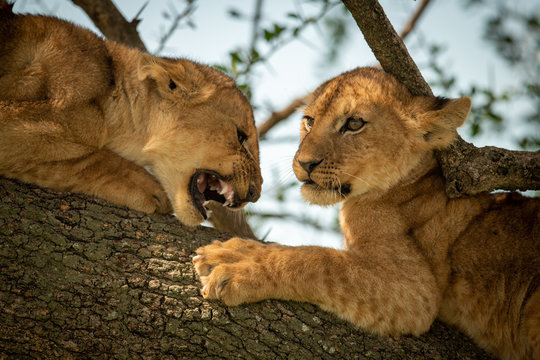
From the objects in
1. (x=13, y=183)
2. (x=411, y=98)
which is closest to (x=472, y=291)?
(x=411, y=98)

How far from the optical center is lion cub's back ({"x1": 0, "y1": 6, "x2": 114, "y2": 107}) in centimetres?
359

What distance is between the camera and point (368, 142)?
4031mm

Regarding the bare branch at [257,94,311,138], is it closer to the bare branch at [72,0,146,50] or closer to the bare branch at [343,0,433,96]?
the bare branch at [72,0,146,50]

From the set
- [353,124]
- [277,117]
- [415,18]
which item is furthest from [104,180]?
[415,18]

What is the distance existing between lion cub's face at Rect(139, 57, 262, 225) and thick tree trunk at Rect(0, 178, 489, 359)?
0.75 metres

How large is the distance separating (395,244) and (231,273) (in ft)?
4.36

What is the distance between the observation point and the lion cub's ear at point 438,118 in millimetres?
3857

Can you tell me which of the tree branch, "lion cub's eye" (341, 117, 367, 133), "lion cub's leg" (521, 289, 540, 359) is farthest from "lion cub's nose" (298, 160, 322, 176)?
"lion cub's leg" (521, 289, 540, 359)

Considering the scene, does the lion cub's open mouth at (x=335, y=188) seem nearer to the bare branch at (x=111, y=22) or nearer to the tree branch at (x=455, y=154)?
the tree branch at (x=455, y=154)

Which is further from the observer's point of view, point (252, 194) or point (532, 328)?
point (252, 194)

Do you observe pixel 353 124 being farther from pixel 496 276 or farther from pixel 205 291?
pixel 205 291

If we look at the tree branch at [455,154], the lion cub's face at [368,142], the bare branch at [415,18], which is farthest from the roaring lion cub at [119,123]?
the bare branch at [415,18]

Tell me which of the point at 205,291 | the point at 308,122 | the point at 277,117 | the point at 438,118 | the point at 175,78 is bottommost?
the point at 205,291

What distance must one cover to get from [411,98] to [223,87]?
62.8 inches
